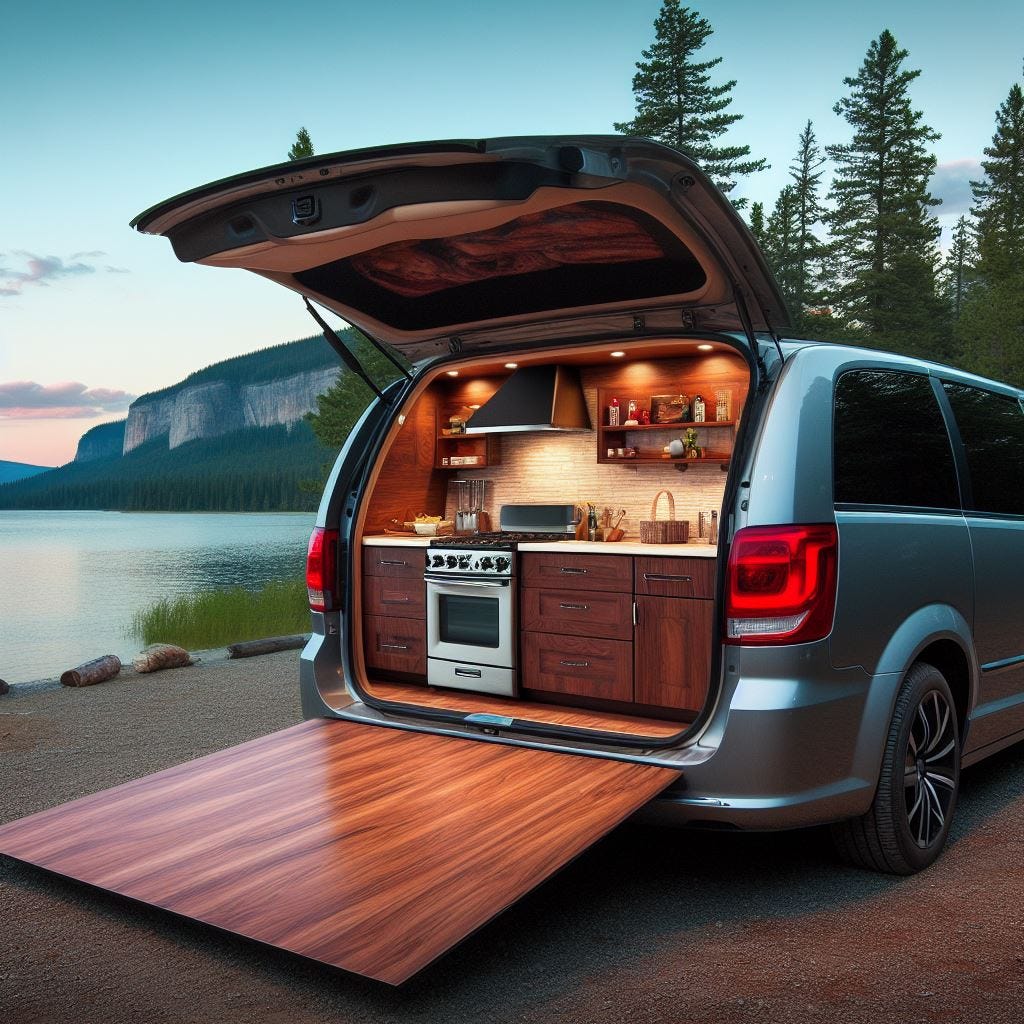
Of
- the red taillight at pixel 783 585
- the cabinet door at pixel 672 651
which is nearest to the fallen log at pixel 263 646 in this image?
the cabinet door at pixel 672 651

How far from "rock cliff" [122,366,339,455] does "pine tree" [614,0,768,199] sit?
36.4 metres

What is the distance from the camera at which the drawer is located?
482cm

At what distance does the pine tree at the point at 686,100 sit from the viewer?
84.4ft

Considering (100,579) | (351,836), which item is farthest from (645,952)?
(100,579)

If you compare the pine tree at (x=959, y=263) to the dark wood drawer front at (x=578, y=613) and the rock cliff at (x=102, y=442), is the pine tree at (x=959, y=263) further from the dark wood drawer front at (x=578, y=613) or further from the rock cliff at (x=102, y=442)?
the rock cliff at (x=102, y=442)

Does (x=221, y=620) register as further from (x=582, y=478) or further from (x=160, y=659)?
(x=582, y=478)

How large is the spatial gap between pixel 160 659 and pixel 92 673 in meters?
0.68

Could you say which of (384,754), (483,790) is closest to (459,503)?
(384,754)

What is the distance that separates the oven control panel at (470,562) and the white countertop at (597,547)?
0.08 m

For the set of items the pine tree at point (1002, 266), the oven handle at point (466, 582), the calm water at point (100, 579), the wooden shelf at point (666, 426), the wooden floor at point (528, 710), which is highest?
the pine tree at point (1002, 266)

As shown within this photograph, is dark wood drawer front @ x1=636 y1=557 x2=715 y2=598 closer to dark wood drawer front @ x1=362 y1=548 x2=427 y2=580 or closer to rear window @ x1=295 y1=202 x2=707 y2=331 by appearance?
rear window @ x1=295 y1=202 x2=707 y2=331

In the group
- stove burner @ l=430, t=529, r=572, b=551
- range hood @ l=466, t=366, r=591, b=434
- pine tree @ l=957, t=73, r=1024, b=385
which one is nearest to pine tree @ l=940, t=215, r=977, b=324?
pine tree @ l=957, t=73, r=1024, b=385

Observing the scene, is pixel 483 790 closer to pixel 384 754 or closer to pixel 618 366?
pixel 384 754

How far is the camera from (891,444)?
11.6 ft
